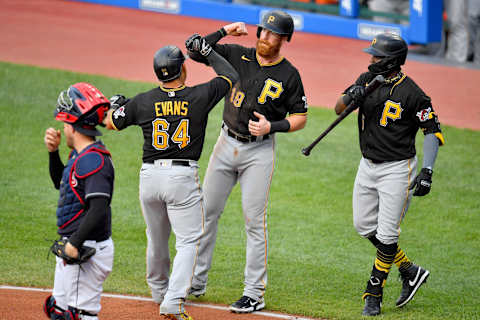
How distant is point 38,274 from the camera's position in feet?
21.3

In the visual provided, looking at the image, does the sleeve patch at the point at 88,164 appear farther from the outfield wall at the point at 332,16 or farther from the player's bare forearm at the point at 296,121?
the outfield wall at the point at 332,16

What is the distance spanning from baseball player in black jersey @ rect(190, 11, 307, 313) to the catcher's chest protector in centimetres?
161

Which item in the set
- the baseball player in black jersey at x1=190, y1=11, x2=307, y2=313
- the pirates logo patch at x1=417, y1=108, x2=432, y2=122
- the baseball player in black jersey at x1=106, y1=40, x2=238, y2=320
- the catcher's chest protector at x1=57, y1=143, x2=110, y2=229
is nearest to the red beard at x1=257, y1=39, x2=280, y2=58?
the baseball player in black jersey at x1=190, y1=11, x2=307, y2=313

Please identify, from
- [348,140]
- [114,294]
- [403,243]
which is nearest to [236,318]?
[114,294]

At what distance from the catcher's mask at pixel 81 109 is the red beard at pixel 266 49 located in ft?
5.62

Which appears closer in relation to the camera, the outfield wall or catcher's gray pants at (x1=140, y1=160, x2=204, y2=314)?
catcher's gray pants at (x1=140, y1=160, x2=204, y2=314)

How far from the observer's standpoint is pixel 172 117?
17.1ft

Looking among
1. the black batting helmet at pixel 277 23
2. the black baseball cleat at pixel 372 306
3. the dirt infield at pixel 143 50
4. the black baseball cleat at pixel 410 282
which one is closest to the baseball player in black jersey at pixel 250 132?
the black batting helmet at pixel 277 23

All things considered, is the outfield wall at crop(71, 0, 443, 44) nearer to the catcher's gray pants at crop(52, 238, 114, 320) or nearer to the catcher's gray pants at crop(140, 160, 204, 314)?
the catcher's gray pants at crop(140, 160, 204, 314)

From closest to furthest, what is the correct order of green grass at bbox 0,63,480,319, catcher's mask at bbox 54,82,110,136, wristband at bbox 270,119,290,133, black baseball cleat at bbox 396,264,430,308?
catcher's mask at bbox 54,82,110,136, wristband at bbox 270,119,290,133, black baseball cleat at bbox 396,264,430,308, green grass at bbox 0,63,480,319

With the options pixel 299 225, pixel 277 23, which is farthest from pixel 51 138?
pixel 299 225

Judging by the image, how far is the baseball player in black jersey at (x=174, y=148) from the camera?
206 inches

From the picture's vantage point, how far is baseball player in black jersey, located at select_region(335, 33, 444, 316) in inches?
225

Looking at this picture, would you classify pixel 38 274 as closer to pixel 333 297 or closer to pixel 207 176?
pixel 207 176
